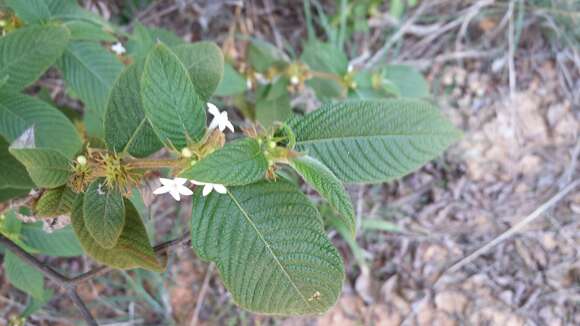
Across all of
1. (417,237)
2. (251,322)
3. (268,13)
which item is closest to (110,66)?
(251,322)

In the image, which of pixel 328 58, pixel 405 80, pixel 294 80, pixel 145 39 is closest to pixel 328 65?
pixel 328 58

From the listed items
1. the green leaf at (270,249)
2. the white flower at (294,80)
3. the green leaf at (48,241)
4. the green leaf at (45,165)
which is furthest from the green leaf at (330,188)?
the white flower at (294,80)

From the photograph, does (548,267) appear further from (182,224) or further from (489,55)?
(182,224)

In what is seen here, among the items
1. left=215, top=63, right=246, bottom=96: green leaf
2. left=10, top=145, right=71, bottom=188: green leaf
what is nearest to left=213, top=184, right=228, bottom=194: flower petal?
left=10, top=145, right=71, bottom=188: green leaf

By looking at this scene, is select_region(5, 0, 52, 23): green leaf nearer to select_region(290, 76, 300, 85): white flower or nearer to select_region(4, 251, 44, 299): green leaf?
select_region(4, 251, 44, 299): green leaf

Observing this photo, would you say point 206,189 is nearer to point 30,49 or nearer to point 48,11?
point 30,49

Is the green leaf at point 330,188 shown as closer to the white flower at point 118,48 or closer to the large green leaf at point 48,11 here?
the large green leaf at point 48,11
